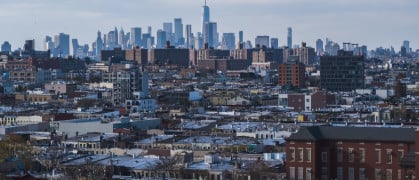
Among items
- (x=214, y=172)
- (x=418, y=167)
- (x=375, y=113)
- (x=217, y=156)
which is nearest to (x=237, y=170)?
(x=214, y=172)

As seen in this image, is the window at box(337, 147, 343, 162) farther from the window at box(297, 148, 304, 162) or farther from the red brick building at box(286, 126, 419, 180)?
the window at box(297, 148, 304, 162)

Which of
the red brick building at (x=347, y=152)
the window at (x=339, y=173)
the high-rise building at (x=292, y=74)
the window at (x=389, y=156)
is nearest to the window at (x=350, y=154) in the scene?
the red brick building at (x=347, y=152)

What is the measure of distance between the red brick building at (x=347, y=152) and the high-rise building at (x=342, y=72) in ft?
299

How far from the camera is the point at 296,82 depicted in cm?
14200

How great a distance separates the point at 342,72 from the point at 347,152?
309ft

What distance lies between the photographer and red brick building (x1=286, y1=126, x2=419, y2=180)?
42.7 meters

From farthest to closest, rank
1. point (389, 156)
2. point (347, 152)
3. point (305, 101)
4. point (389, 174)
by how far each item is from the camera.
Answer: point (305, 101), point (347, 152), point (389, 156), point (389, 174)

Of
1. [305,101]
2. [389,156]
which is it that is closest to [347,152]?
[389,156]

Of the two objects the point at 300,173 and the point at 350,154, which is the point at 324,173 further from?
the point at 350,154

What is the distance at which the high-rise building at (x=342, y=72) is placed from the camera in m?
135

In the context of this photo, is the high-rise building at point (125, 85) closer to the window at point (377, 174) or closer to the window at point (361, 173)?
the window at point (361, 173)

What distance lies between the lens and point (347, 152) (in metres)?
43.8

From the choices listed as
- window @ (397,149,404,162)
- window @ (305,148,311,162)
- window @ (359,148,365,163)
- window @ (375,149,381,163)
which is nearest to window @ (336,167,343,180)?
window @ (359,148,365,163)

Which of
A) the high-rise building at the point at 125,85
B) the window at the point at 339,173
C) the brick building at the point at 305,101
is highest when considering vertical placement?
the high-rise building at the point at 125,85
